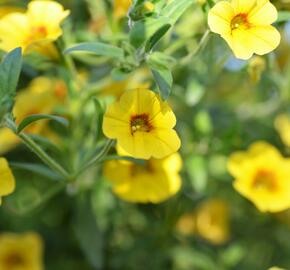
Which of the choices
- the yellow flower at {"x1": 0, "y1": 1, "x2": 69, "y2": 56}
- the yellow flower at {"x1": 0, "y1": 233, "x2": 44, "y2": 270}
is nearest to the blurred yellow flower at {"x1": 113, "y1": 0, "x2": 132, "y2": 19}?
the yellow flower at {"x1": 0, "y1": 1, "x2": 69, "y2": 56}

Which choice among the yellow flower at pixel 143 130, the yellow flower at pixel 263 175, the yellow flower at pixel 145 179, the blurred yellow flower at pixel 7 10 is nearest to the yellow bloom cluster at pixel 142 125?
the yellow flower at pixel 143 130

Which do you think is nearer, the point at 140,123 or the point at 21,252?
the point at 140,123

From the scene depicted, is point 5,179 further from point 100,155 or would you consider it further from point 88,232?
point 88,232

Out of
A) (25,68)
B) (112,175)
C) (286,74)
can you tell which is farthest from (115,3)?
(286,74)

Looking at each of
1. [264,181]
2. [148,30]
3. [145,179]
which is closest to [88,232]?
[145,179]

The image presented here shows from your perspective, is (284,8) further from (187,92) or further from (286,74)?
(286,74)

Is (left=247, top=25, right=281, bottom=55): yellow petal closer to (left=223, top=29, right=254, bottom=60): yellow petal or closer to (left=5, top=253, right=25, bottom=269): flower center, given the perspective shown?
(left=223, top=29, right=254, bottom=60): yellow petal

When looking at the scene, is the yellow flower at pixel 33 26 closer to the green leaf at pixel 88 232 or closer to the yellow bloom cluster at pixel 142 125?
the yellow bloom cluster at pixel 142 125
